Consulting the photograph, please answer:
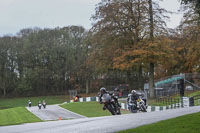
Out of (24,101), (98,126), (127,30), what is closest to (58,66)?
(24,101)

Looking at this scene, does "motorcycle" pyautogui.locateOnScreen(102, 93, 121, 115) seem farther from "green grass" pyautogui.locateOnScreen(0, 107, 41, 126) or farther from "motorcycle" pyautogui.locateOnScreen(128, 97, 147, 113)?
"green grass" pyautogui.locateOnScreen(0, 107, 41, 126)

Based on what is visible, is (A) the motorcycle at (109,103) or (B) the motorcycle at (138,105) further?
(B) the motorcycle at (138,105)

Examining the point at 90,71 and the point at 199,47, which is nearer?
the point at 199,47

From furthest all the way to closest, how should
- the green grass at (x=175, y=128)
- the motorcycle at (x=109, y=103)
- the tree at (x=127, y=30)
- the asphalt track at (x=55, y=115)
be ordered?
the tree at (x=127, y=30) → the asphalt track at (x=55, y=115) → the motorcycle at (x=109, y=103) → the green grass at (x=175, y=128)

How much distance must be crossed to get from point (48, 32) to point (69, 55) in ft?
21.9

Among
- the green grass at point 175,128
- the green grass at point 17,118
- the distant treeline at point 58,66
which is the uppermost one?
the distant treeline at point 58,66

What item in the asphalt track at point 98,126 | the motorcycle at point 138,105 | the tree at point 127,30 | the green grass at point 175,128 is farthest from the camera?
the tree at point 127,30

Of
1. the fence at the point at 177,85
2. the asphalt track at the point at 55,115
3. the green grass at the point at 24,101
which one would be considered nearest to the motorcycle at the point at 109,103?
the asphalt track at the point at 55,115

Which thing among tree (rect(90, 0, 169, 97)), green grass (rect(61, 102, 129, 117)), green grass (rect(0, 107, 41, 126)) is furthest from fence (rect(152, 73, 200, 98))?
green grass (rect(0, 107, 41, 126))

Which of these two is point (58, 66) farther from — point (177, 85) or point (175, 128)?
point (175, 128)

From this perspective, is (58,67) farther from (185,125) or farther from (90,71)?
(185,125)

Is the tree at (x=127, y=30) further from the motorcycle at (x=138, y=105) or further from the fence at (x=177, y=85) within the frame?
the motorcycle at (x=138, y=105)

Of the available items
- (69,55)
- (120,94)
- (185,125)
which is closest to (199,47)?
(120,94)

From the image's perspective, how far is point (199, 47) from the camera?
126ft
